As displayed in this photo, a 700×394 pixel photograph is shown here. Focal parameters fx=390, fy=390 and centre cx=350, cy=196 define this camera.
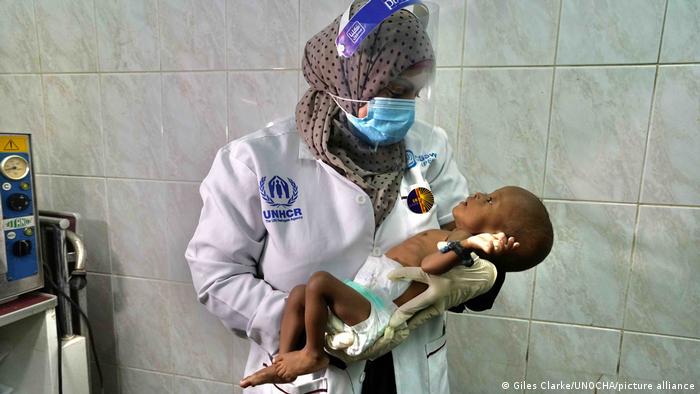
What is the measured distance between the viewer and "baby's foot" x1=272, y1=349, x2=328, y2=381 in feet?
2.65

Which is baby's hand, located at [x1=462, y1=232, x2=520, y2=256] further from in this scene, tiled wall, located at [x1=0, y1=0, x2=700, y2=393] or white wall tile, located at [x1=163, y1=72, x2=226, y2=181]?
white wall tile, located at [x1=163, y1=72, x2=226, y2=181]

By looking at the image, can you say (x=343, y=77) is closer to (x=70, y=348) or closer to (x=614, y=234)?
(x=614, y=234)

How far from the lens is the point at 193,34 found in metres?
1.57

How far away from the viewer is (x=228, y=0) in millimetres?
1521

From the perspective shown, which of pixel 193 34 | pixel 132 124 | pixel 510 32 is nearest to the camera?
pixel 510 32

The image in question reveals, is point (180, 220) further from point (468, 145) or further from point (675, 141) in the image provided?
point (675, 141)

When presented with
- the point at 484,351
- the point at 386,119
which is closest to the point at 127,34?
the point at 386,119

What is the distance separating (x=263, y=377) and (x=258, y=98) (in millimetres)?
1096

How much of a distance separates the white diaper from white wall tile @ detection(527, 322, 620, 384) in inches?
34.4

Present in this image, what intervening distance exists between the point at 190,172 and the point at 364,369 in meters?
1.14

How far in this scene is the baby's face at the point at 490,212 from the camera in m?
0.94

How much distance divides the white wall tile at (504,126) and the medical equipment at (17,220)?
4.88ft

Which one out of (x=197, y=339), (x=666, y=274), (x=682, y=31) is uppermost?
(x=682, y=31)

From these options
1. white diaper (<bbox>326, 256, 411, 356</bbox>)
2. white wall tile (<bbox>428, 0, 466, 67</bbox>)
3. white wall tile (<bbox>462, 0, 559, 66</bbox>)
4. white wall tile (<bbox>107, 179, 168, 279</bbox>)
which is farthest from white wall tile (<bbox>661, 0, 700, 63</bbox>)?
white wall tile (<bbox>107, 179, 168, 279</bbox>)
